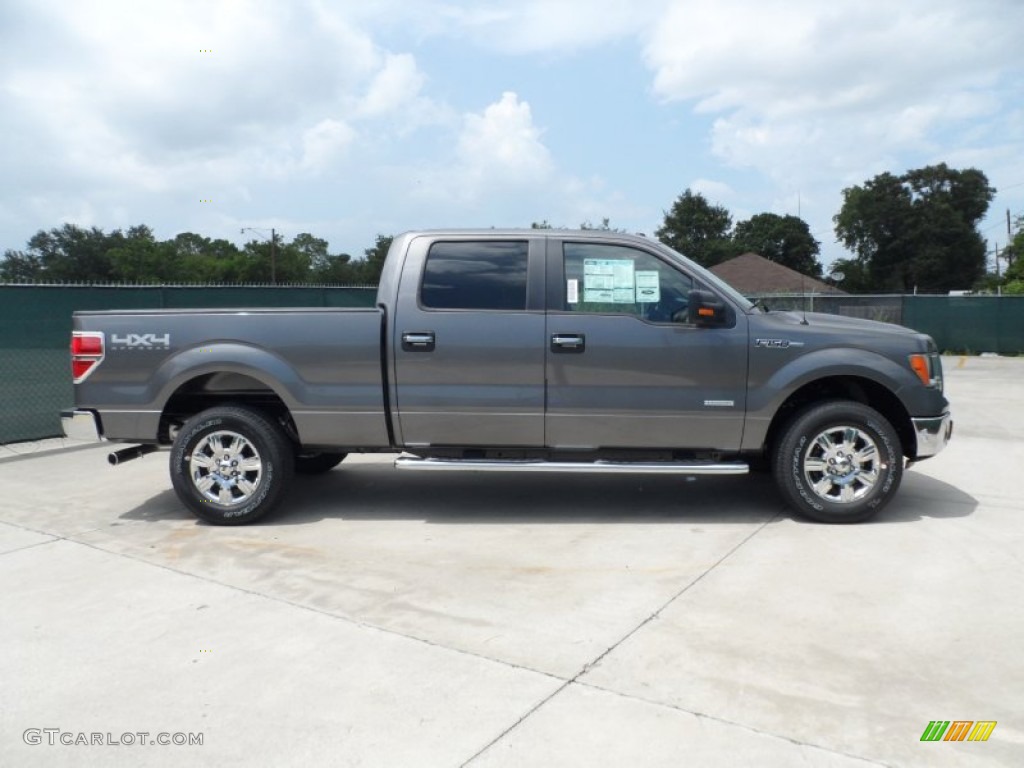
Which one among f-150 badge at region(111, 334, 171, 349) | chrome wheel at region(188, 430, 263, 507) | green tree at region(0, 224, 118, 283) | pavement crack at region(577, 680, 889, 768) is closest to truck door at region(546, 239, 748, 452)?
chrome wheel at region(188, 430, 263, 507)

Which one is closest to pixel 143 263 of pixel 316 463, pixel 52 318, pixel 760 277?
pixel 760 277

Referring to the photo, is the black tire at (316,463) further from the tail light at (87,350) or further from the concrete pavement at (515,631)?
the tail light at (87,350)

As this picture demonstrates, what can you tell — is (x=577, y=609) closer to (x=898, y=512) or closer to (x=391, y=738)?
(x=391, y=738)

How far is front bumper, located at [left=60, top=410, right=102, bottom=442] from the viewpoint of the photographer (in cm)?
584

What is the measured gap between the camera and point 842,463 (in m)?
5.60

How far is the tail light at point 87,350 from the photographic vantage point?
5.76m

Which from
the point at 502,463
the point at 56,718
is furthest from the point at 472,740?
the point at 502,463

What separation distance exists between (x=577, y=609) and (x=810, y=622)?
3.74 ft

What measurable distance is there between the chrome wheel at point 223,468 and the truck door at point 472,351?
3.61 ft

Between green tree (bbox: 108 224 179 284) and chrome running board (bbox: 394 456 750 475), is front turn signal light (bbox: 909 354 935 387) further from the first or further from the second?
green tree (bbox: 108 224 179 284)

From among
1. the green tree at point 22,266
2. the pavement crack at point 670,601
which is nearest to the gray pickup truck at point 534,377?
the pavement crack at point 670,601

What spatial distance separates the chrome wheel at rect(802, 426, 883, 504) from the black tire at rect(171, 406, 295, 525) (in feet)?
Result: 11.9

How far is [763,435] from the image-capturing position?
5.67 metres

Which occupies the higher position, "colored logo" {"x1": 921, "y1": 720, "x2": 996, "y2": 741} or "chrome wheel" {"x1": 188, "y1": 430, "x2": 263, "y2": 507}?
"chrome wheel" {"x1": 188, "y1": 430, "x2": 263, "y2": 507}
